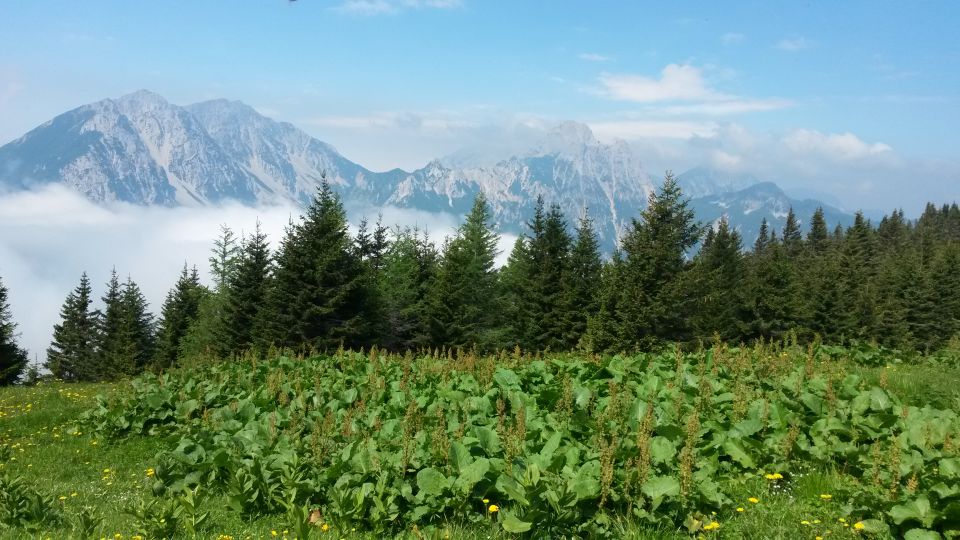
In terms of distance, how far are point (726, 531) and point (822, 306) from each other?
63716 millimetres

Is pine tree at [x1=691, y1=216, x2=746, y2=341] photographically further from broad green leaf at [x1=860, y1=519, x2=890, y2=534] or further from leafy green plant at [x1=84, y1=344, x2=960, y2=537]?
broad green leaf at [x1=860, y1=519, x2=890, y2=534]

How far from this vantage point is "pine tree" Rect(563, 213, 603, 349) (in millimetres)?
47250

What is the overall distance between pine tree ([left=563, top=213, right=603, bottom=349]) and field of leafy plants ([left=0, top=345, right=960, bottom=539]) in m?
35.8

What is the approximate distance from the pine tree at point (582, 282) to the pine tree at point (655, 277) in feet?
17.6

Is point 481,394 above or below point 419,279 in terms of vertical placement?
above

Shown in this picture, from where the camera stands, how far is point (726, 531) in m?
5.64

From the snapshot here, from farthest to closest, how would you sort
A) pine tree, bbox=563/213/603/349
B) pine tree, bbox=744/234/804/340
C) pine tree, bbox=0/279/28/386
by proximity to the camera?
pine tree, bbox=744/234/804/340
pine tree, bbox=0/279/28/386
pine tree, bbox=563/213/603/349

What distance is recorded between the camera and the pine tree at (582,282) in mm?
47250

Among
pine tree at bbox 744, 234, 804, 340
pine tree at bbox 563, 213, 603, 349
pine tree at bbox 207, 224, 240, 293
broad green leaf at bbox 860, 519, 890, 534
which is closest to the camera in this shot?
broad green leaf at bbox 860, 519, 890, 534

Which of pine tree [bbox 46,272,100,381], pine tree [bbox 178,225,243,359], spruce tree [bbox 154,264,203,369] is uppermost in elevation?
pine tree [bbox 178,225,243,359]

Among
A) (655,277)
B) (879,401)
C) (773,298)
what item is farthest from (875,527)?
(773,298)

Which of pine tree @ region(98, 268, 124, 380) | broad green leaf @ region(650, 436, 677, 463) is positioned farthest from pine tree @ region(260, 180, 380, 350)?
pine tree @ region(98, 268, 124, 380)

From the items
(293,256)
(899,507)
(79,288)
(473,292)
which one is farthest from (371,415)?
(79,288)

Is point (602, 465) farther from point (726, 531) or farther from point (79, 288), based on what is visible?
point (79, 288)
